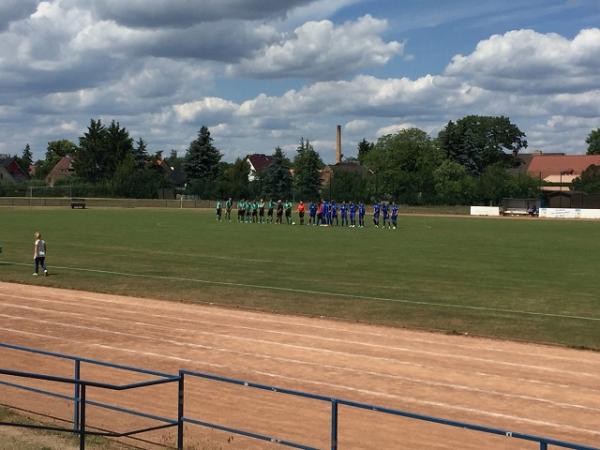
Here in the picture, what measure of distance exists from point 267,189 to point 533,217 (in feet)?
133

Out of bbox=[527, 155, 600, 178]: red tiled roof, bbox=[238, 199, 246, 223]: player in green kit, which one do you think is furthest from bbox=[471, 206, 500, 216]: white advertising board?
bbox=[527, 155, 600, 178]: red tiled roof

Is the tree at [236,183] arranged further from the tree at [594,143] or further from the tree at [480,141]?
the tree at [594,143]

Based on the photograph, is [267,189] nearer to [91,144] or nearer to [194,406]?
[91,144]

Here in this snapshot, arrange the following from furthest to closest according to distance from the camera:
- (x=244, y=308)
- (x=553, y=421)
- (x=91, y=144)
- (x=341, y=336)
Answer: (x=91, y=144) < (x=244, y=308) < (x=341, y=336) < (x=553, y=421)

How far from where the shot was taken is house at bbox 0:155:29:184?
6836 inches

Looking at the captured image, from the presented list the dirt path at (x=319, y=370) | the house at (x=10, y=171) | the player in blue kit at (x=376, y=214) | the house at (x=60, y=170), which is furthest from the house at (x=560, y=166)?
the dirt path at (x=319, y=370)

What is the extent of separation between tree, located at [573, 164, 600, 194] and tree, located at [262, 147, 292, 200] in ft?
133

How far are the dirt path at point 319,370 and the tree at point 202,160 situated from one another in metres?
99.4

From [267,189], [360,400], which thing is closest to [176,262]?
[360,400]

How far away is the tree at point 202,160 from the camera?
12088 centimetres

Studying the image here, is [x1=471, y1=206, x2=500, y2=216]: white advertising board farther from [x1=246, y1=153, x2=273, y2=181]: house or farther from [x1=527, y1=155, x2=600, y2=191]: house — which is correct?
[x1=246, y1=153, x2=273, y2=181]: house

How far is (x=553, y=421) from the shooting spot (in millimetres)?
11578

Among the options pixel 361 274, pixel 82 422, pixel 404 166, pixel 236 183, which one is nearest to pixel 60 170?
pixel 236 183

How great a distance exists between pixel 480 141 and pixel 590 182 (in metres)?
44.0
